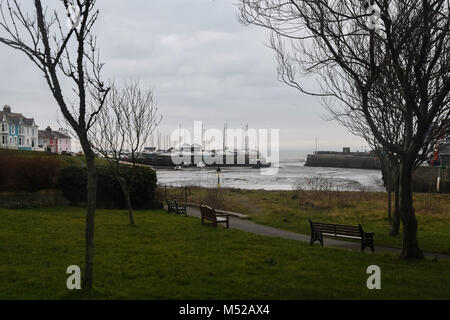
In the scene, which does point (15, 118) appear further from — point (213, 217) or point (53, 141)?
point (213, 217)

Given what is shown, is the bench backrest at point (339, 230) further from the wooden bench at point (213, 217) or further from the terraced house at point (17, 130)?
the terraced house at point (17, 130)

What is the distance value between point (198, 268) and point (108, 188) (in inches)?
599

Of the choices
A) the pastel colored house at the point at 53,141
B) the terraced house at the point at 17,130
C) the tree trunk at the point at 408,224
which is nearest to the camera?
the tree trunk at the point at 408,224

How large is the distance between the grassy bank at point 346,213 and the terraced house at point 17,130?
53755 millimetres

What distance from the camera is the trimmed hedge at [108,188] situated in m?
21.7

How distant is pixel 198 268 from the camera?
820 centimetres

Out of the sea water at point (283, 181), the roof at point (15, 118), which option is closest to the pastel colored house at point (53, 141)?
the roof at point (15, 118)

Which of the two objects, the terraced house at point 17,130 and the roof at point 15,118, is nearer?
the terraced house at point 17,130

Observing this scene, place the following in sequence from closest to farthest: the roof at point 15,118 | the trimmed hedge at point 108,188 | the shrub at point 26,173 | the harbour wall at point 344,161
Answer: the shrub at point 26,173, the trimmed hedge at point 108,188, the roof at point 15,118, the harbour wall at point 344,161

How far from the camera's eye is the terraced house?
67.7m

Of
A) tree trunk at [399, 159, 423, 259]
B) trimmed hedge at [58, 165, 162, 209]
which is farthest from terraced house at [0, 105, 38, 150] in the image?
tree trunk at [399, 159, 423, 259]

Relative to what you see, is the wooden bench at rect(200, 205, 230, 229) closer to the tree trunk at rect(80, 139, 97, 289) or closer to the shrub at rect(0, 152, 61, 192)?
the tree trunk at rect(80, 139, 97, 289)

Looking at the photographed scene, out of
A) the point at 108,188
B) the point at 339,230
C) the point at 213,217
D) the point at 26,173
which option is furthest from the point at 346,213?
the point at 26,173

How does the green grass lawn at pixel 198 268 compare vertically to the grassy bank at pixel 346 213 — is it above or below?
above
